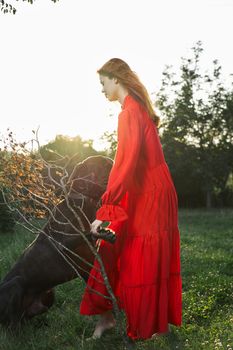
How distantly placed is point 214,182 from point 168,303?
28860mm

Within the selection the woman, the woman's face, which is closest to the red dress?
the woman

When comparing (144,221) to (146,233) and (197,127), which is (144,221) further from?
(197,127)

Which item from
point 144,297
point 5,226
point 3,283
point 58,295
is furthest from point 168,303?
point 5,226

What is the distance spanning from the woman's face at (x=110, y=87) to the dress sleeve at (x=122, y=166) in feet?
0.87

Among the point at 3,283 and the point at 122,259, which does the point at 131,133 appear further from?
the point at 3,283

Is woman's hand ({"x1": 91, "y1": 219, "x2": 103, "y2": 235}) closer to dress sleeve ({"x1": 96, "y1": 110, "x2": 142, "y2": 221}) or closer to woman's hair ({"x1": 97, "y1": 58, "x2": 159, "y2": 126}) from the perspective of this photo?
dress sleeve ({"x1": 96, "y1": 110, "x2": 142, "y2": 221})

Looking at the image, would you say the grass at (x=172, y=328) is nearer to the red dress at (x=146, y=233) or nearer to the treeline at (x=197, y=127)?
the red dress at (x=146, y=233)

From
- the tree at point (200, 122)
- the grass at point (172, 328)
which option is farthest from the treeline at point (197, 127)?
the grass at point (172, 328)

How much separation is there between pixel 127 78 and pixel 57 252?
1.52 meters

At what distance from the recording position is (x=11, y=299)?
170 inches

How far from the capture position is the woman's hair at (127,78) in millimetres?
3977

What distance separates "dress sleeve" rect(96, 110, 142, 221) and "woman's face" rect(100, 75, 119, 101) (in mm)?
266

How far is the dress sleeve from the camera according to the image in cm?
362

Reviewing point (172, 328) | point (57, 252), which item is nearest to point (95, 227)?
point (57, 252)
